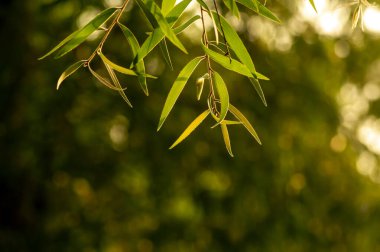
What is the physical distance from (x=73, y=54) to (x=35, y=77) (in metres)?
0.27

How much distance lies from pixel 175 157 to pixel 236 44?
8.39 feet

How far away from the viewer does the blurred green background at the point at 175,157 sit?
3.28 m

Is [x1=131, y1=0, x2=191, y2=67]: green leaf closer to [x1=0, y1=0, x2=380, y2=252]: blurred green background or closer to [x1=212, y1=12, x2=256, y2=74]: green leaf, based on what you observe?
[x1=212, y1=12, x2=256, y2=74]: green leaf

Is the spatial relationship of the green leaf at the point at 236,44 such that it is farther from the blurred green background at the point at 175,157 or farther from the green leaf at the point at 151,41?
the blurred green background at the point at 175,157

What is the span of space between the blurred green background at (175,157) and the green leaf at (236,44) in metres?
2.36

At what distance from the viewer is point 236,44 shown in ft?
2.53

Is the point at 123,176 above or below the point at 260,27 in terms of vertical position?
below

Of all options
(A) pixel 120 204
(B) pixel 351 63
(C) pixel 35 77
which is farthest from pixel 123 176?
(B) pixel 351 63

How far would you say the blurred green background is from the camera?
3.28 meters

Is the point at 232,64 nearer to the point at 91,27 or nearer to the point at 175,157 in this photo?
the point at 91,27

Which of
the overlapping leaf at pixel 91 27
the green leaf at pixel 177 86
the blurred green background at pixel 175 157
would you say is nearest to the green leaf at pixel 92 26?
the overlapping leaf at pixel 91 27

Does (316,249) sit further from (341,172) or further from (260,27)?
(260,27)

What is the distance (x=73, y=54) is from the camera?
126 inches

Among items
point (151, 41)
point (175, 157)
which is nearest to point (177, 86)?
point (151, 41)
